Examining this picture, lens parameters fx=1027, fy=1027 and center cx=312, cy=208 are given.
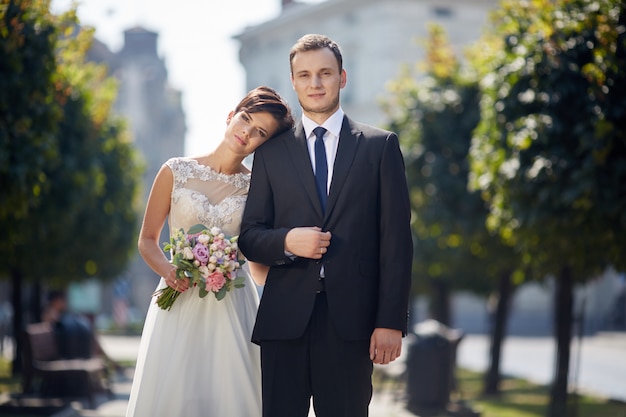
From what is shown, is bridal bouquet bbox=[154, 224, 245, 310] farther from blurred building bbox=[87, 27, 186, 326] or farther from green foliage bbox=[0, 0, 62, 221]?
blurred building bbox=[87, 27, 186, 326]

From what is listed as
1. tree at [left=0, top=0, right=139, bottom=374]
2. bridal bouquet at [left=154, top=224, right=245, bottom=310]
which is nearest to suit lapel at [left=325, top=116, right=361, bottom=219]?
bridal bouquet at [left=154, top=224, right=245, bottom=310]

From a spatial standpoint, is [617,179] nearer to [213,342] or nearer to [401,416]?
[401,416]

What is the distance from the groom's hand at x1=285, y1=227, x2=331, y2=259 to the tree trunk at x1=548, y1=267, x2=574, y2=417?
9731 mm

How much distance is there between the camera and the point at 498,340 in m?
20.2

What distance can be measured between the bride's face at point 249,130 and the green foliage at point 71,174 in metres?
5.83

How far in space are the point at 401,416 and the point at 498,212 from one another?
2807mm

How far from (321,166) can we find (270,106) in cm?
70

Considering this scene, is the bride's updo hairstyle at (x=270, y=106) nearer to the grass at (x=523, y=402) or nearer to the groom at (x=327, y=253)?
the groom at (x=327, y=253)

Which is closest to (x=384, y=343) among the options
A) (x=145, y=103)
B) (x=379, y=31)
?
(x=379, y=31)

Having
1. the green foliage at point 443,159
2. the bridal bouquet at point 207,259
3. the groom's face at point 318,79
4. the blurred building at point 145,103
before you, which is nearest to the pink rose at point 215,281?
the bridal bouquet at point 207,259

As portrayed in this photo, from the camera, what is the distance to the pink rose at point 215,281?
19.0ft

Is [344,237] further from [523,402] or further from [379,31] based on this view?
[379,31]

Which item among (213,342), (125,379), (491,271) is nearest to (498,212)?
(491,271)

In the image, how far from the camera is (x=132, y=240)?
25062mm
